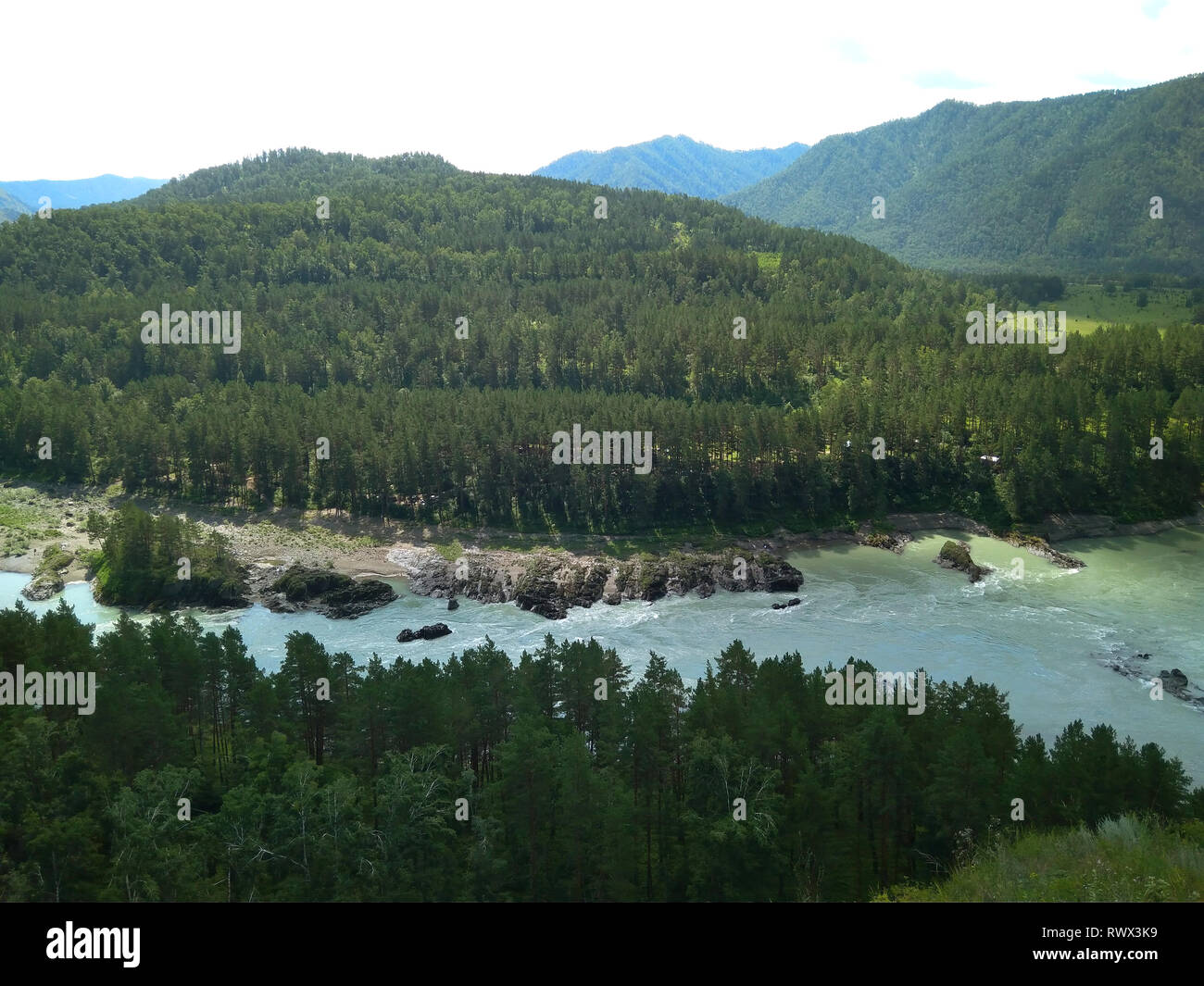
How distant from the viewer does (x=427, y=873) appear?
32.1 metres

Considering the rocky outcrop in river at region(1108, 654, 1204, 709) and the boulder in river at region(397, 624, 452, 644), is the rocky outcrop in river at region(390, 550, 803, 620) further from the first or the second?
the rocky outcrop in river at region(1108, 654, 1204, 709)

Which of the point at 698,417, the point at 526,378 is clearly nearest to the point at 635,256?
the point at 526,378

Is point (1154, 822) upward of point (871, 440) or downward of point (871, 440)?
downward

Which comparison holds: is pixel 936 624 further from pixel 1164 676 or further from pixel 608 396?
pixel 608 396

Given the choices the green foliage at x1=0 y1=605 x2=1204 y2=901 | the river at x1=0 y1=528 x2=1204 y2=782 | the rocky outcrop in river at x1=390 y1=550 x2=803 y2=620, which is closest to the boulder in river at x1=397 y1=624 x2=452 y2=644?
the river at x1=0 y1=528 x2=1204 y2=782

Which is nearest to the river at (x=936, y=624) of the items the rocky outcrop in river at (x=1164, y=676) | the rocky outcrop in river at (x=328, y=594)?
the rocky outcrop in river at (x=1164, y=676)

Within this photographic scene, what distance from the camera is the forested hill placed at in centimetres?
10056

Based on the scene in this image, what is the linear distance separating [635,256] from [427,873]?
168578 mm

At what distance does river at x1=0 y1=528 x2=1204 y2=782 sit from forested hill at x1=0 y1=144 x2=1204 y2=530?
12.1 meters

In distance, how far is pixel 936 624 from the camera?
73.8 meters

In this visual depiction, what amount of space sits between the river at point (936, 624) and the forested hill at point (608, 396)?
1207cm

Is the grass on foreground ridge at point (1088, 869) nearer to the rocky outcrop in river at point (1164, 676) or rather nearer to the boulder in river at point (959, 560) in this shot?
the rocky outcrop in river at point (1164, 676)
